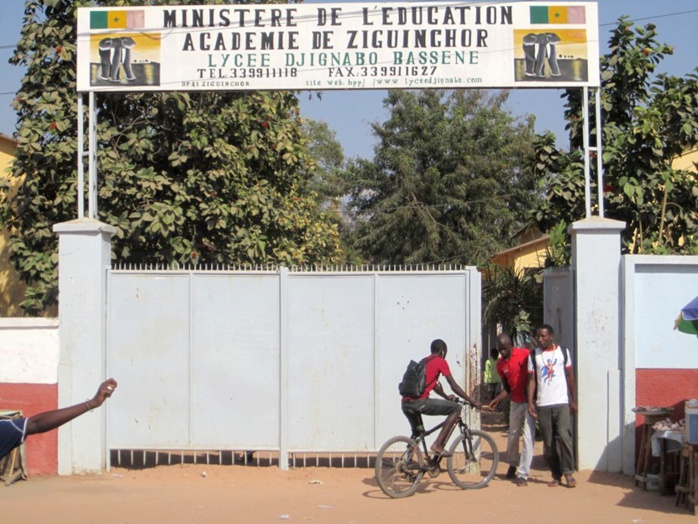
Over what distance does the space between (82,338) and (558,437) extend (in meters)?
5.17

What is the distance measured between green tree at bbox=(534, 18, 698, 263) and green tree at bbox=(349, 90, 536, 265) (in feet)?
53.0

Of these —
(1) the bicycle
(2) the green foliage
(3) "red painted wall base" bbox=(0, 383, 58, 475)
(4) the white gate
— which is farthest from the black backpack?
(2) the green foliage

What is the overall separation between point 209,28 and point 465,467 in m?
5.53

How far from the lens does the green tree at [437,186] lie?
2894cm

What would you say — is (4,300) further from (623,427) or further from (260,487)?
(623,427)

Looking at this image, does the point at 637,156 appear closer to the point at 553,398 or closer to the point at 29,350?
the point at 553,398

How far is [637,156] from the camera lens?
11273 mm

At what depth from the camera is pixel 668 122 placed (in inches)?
446

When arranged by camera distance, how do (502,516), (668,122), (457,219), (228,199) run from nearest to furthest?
1. (502,516)
2. (668,122)
3. (228,199)
4. (457,219)

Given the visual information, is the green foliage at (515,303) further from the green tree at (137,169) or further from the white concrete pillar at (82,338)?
the white concrete pillar at (82,338)

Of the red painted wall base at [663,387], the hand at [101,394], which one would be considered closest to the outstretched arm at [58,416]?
the hand at [101,394]

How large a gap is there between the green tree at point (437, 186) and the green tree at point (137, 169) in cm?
1622

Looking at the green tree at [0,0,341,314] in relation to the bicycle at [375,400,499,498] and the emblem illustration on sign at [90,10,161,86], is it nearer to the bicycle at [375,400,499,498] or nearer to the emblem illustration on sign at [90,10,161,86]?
the emblem illustration on sign at [90,10,161,86]

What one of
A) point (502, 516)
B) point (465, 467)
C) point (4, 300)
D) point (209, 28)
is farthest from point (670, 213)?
point (4, 300)
